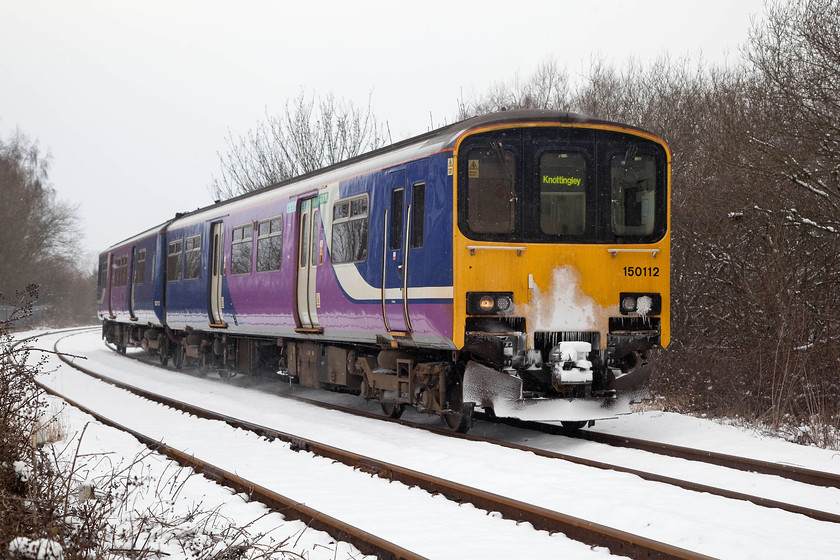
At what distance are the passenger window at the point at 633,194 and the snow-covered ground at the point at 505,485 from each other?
2.19 meters

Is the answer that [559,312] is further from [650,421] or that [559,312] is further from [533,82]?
[533,82]

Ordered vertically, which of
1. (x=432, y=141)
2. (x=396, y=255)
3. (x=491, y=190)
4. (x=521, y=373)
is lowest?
(x=521, y=373)

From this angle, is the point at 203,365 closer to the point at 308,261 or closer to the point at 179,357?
the point at 179,357

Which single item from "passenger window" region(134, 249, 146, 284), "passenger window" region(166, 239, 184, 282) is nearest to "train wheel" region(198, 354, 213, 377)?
"passenger window" region(166, 239, 184, 282)

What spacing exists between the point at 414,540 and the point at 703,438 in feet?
15.4

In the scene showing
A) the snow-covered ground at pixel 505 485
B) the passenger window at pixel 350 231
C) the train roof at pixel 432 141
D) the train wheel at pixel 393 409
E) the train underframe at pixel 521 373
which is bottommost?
the snow-covered ground at pixel 505 485

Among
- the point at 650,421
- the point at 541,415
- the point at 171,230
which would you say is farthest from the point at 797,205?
the point at 171,230

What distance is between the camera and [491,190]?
8594mm

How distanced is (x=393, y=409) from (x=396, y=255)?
208cm

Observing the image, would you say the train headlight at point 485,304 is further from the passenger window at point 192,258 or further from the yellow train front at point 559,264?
the passenger window at point 192,258

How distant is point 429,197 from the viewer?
8.88m

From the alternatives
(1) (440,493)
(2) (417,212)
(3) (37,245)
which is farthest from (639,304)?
(3) (37,245)

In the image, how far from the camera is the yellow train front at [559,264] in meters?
8.43

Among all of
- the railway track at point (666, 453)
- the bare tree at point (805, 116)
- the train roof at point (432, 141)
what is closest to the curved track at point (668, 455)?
the railway track at point (666, 453)
